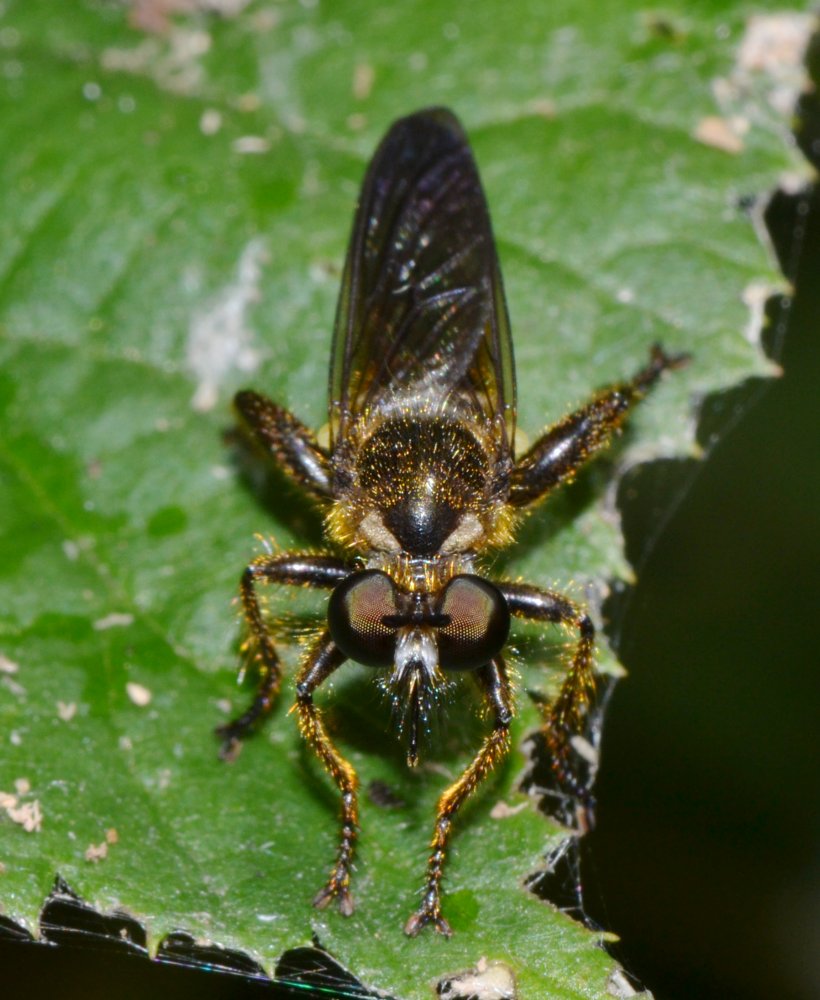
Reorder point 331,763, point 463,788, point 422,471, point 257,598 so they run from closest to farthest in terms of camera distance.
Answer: point 463,788 < point 331,763 < point 422,471 < point 257,598

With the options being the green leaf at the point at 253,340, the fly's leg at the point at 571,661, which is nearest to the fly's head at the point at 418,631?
the fly's leg at the point at 571,661

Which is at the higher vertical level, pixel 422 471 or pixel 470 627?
pixel 422 471

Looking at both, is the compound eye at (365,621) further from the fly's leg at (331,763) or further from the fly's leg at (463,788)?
the fly's leg at (463,788)

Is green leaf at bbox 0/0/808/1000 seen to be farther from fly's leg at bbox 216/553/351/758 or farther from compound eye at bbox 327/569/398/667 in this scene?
compound eye at bbox 327/569/398/667

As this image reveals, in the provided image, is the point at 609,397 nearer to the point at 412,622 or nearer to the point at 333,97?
the point at 412,622

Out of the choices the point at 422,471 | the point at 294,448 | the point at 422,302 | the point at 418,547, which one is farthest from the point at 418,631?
the point at 422,302

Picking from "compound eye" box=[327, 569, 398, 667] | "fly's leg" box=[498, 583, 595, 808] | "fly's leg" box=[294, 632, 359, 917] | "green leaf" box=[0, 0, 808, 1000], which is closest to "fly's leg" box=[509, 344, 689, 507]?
"green leaf" box=[0, 0, 808, 1000]

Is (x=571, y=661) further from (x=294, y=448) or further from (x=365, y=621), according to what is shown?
(x=294, y=448)
